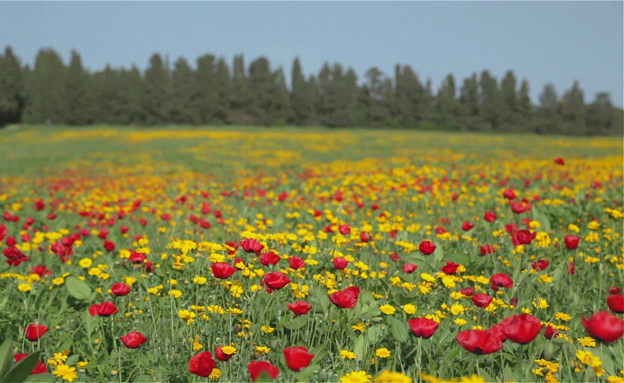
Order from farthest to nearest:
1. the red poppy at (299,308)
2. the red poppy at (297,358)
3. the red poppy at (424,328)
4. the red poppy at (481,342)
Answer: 1. the red poppy at (299,308)
2. the red poppy at (424,328)
3. the red poppy at (481,342)
4. the red poppy at (297,358)

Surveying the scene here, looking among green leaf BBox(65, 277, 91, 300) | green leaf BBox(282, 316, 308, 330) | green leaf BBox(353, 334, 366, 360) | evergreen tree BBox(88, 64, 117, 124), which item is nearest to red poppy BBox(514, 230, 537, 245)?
green leaf BBox(353, 334, 366, 360)

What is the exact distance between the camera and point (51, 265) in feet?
12.9

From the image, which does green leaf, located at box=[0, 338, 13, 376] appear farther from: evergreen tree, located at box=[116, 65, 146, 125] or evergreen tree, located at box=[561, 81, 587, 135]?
evergreen tree, located at box=[561, 81, 587, 135]

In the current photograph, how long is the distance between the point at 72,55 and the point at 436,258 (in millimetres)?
59698

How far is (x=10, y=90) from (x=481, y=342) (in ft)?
199

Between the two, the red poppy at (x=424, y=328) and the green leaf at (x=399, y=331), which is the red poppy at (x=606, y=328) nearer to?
the red poppy at (x=424, y=328)

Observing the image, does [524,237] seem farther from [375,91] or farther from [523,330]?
[375,91]

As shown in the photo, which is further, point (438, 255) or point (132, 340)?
point (438, 255)

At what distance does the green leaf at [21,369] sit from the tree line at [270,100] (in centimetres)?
5215

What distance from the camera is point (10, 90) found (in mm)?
52281

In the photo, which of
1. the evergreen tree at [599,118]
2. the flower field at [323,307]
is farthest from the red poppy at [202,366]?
the evergreen tree at [599,118]

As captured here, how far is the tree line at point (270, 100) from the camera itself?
170 feet

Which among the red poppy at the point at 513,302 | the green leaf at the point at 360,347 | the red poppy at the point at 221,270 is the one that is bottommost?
the red poppy at the point at 513,302

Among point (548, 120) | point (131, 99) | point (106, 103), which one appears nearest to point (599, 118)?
point (548, 120)
